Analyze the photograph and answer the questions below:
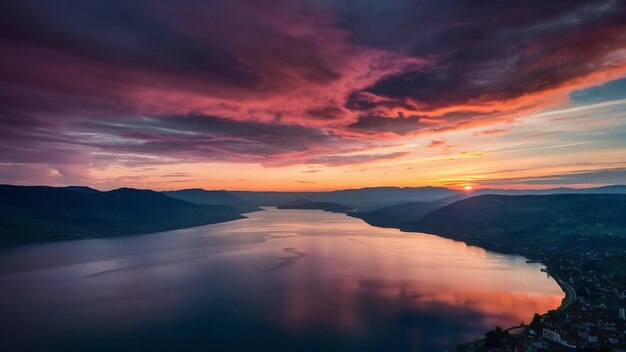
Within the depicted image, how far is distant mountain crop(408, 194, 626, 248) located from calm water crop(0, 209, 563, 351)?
3918 cm

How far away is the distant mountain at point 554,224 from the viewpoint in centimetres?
13065

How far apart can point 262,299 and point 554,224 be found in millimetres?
153778

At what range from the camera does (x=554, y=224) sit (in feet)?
507

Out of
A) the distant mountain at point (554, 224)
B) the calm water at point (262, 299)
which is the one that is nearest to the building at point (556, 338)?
the calm water at point (262, 299)

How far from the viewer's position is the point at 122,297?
218 feet

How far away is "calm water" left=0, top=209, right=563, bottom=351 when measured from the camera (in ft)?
150

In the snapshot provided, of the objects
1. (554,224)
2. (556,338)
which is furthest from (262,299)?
(554,224)

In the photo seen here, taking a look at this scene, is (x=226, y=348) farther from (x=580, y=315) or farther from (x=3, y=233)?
(x=3, y=233)

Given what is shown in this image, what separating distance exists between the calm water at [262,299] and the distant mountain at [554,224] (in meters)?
39.2

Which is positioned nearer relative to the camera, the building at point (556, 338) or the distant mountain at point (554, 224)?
the building at point (556, 338)

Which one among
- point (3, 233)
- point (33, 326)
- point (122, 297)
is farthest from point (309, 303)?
point (3, 233)

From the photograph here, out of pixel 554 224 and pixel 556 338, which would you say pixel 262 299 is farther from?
pixel 554 224

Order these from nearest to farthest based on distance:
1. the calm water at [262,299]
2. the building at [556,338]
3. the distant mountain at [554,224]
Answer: the building at [556,338] < the calm water at [262,299] < the distant mountain at [554,224]

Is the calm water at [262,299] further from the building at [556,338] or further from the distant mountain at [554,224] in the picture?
the distant mountain at [554,224]
